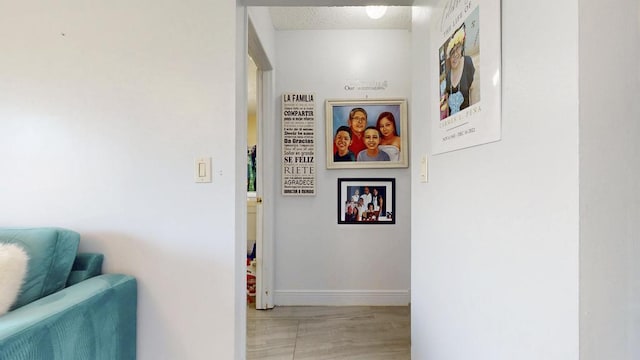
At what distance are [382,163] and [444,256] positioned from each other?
65.8 inches

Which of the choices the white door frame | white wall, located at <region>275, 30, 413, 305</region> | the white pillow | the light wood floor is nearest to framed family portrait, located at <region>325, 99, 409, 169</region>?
white wall, located at <region>275, 30, 413, 305</region>

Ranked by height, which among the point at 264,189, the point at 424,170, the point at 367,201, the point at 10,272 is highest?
the point at 424,170

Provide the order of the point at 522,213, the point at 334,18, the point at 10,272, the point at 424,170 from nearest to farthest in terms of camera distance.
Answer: the point at 522,213
the point at 10,272
the point at 424,170
the point at 334,18

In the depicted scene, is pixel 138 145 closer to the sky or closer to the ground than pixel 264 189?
closer to the sky

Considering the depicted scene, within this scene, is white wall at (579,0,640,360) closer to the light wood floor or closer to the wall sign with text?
the light wood floor

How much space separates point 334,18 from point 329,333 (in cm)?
247

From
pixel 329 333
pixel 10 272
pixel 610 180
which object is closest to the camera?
pixel 610 180

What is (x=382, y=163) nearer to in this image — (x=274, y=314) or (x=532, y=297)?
(x=274, y=314)

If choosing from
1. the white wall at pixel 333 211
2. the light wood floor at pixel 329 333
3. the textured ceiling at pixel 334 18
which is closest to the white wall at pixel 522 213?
the light wood floor at pixel 329 333

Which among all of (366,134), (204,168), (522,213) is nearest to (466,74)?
(522,213)

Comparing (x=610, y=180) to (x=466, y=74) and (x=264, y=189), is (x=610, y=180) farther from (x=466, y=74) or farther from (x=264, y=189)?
(x=264, y=189)

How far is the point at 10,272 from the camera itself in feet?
3.80

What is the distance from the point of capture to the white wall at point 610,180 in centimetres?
62

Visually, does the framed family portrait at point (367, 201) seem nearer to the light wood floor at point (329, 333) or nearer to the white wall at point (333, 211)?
the white wall at point (333, 211)
